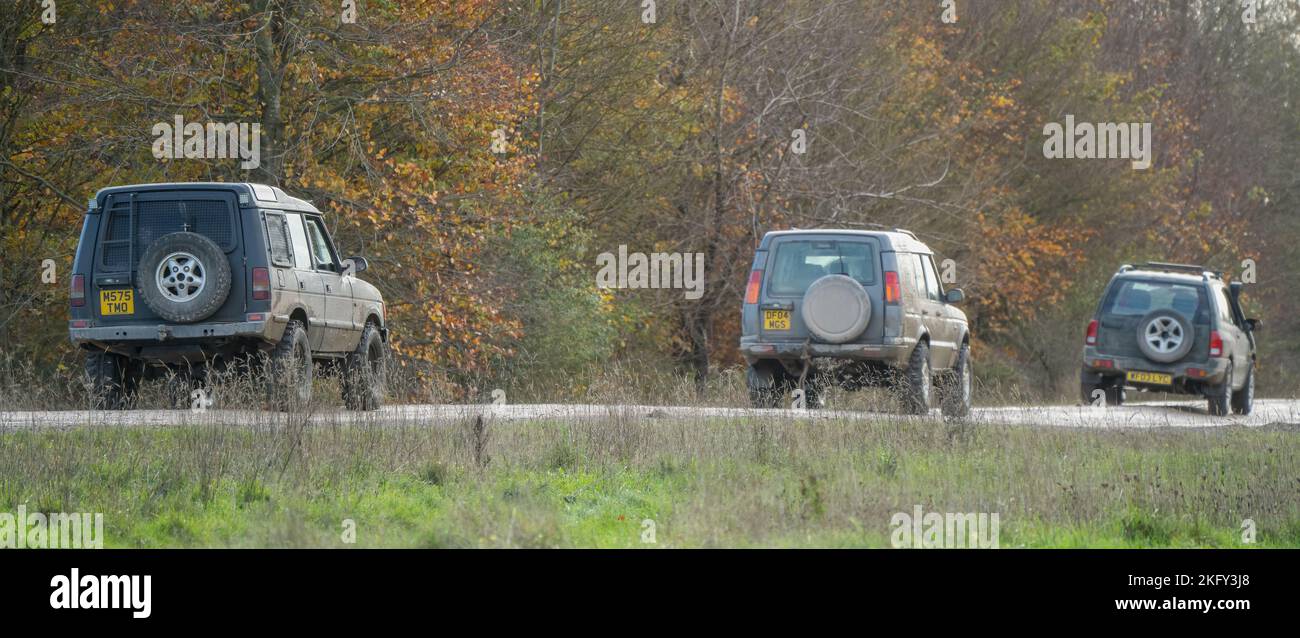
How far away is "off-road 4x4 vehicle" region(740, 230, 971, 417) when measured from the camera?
17.6 m

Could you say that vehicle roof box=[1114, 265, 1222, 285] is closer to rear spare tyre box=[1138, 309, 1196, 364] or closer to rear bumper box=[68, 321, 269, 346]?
rear spare tyre box=[1138, 309, 1196, 364]

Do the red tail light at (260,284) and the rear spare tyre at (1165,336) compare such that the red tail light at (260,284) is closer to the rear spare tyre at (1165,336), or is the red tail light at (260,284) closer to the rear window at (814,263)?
the rear window at (814,263)

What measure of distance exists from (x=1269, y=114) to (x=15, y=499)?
144 ft

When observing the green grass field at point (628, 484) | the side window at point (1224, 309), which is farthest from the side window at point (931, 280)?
the side window at point (1224, 309)

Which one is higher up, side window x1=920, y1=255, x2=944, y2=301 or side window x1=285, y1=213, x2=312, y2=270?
side window x1=285, y1=213, x2=312, y2=270

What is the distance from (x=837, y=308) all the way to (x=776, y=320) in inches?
28.1

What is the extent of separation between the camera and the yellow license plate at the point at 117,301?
1502cm

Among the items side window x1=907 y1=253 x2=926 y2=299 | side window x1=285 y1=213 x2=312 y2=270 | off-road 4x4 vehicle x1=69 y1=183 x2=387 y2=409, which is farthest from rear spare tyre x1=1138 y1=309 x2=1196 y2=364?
off-road 4x4 vehicle x1=69 y1=183 x2=387 y2=409

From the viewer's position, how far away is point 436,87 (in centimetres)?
2442

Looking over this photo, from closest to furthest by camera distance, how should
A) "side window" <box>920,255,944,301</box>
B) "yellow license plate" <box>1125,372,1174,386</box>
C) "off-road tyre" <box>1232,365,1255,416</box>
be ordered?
"side window" <box>920,255,944,301</box> < "yellow license plate" <box>1125,372,1174,386</box> < "off-road tyre" <box>1232,365,1255,416</box>

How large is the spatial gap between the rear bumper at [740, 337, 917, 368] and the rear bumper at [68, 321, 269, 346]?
5508mm

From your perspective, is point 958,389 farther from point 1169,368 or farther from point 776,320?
point 1169,368
